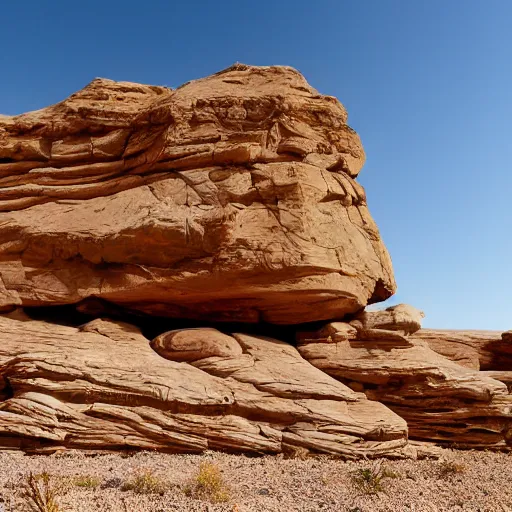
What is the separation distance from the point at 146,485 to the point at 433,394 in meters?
11.5

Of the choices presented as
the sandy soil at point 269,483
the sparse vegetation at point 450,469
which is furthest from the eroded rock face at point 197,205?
the sparse vegetation at point 450,469

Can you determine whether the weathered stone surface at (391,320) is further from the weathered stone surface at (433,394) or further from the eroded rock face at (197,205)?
the weathered stone surface at (433,394)

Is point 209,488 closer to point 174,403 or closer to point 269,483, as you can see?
point 269,483

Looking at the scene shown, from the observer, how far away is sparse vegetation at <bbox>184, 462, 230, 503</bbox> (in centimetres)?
1030

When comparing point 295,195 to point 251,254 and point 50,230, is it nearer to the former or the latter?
point 251,254

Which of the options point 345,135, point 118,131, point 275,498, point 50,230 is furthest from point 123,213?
point 275,498

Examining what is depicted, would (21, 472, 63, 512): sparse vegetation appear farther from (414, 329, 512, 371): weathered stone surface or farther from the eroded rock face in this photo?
(414, 329, 512, 371): weathered stone surface

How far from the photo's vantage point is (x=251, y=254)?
18.6m

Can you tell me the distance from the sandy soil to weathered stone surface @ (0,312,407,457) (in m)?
0.63

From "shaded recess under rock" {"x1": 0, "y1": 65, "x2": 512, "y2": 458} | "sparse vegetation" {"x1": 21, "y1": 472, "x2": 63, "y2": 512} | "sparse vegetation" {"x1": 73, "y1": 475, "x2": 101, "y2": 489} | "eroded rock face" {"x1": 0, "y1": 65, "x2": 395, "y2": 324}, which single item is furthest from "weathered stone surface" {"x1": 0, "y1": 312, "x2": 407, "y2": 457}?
"sparse vegetation" {"x1": 21, "y1": 472, "x2": 63, "y2": 512}

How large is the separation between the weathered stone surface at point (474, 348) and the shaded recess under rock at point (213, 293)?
0.33 feet

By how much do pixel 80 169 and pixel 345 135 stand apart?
12.6 metres

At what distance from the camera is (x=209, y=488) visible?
1066 cm

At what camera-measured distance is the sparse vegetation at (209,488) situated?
10299 millimetres
